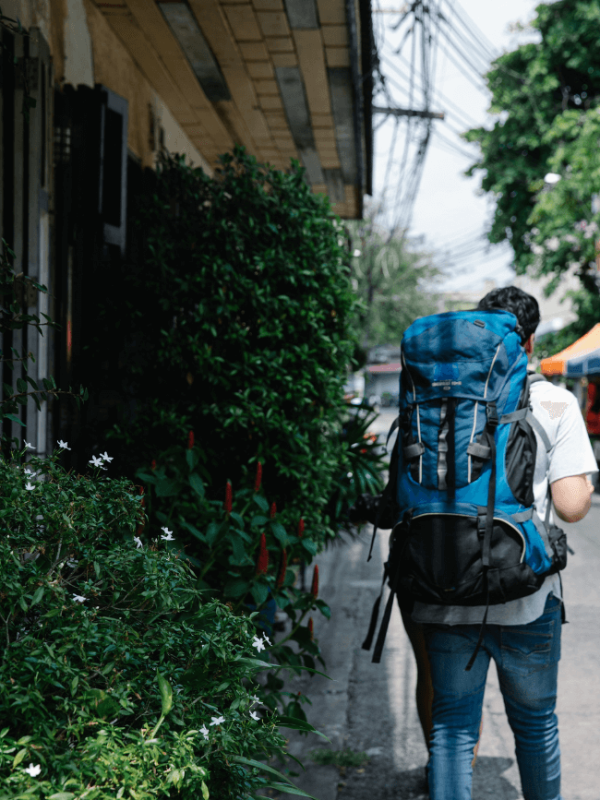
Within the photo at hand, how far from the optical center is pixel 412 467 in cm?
219

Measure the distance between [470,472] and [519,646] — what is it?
1.80 feet

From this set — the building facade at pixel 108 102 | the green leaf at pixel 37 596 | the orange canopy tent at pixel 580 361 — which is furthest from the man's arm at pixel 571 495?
the orange canopy tent at pixel 580 361

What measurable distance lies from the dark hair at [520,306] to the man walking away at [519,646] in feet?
0.48

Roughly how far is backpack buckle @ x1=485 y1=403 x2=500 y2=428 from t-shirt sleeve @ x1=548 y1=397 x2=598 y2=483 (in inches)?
9.7

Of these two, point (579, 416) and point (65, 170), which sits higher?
point (65, 170)

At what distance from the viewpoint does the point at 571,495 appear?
2174 mm

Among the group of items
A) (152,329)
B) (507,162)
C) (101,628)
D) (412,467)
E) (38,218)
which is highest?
(507,162)

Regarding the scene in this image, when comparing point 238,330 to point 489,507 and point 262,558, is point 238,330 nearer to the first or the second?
point 262,558

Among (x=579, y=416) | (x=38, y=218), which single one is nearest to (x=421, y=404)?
(x=579, y=416)

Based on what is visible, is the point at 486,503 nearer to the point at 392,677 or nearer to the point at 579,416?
the point at 579,416

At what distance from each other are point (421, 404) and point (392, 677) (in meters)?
2.80

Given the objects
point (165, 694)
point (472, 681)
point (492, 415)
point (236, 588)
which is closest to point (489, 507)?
point (492, 415)

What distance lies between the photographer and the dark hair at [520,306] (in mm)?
2365

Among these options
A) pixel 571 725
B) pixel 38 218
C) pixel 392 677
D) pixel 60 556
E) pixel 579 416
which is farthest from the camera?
pixel 392 677
